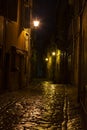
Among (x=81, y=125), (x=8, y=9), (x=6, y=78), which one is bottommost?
(x=81, y=125)

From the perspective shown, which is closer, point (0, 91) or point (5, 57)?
point (0, 91)

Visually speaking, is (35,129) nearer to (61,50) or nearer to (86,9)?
(86,9)

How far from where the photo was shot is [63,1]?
3334 centimetres

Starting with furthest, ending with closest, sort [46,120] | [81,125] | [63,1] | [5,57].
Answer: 1. [63,1]
2. [5,57]
3. [46,120]
4. [81,125]

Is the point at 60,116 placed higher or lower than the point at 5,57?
lower

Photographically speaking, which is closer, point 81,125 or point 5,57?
point 81,125

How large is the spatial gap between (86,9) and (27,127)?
16.7 feet

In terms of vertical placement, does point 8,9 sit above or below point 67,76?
above

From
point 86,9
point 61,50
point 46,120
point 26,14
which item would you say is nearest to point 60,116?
point 46,120

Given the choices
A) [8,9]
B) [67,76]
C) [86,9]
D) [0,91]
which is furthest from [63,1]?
[86,9]

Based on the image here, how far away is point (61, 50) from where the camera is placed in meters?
33.7

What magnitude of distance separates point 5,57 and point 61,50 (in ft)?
51.8

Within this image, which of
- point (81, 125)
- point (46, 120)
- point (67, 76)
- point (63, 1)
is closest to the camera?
point (81, 125)

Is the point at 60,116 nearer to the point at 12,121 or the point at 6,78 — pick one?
the point at 12,121
